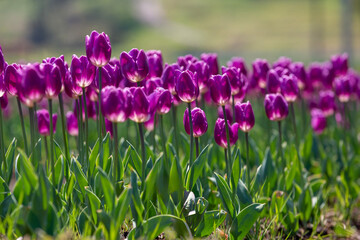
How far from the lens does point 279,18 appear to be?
54.6m

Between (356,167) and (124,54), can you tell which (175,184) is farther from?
(356,167)

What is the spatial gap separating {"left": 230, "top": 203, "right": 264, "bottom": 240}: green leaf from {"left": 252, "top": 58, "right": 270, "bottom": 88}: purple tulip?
1.49 m

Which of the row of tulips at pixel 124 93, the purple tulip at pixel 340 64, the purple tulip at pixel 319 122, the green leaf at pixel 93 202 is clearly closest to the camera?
the row of tulips at pixel 124 93

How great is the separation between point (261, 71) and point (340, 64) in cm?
101

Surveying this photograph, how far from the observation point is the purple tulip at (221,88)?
260cm

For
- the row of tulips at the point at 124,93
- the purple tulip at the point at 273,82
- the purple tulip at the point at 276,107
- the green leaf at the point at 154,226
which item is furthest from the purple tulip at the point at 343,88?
the green leaf at the point at 154,226

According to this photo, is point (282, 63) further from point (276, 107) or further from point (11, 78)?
point (11, 78)

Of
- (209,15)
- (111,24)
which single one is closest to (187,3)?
(209,15)

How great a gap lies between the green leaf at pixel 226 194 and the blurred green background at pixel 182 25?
37453 mm

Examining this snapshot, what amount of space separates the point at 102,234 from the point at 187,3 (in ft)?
210

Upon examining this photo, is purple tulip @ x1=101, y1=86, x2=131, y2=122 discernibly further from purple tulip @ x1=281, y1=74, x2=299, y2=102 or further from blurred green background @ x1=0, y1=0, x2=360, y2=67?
blurred green background @ x1=0, y1=0, x2=360, y2=67

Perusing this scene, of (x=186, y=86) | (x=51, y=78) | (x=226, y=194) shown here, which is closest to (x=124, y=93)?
(x=51, y=78)

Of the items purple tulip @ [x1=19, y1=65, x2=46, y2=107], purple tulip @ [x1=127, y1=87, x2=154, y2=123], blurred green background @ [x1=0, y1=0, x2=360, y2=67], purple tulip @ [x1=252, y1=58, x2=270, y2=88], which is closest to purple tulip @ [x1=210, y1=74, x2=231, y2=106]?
purple tulip @ [x1=127, y1=87, x2=154, y2=123]

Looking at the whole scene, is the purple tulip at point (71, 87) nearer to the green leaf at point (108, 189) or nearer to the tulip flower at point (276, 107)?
the green leaf at point (108, 189)
